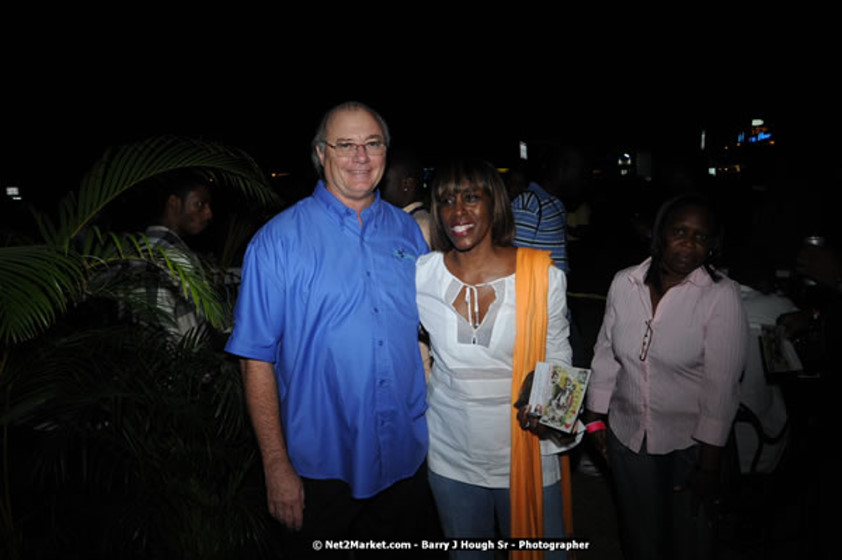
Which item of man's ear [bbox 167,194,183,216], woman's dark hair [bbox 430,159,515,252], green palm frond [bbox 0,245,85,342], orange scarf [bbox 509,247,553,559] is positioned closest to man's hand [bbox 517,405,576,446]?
orange scarf [bbox 509,247,553,559]

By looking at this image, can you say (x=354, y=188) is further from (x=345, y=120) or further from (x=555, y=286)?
(x=555, y=286)

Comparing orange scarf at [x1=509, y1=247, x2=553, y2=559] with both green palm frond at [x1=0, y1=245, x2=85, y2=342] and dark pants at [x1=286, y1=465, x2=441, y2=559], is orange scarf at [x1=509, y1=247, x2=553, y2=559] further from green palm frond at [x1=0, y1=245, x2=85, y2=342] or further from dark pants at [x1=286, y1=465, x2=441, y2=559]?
green palm frond at [x1=0, y1=245, x2=85, y2=342]

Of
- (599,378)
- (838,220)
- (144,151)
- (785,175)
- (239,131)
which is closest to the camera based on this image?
(599,378)

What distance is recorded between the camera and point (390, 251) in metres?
2.48

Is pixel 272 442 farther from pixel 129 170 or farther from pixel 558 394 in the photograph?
pixel 129 170

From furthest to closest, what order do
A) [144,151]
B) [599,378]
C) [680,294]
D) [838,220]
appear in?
[838,220] < [144,151] < [599,378] < [680,294]

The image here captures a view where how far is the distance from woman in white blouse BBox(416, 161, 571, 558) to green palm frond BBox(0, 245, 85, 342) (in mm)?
1586

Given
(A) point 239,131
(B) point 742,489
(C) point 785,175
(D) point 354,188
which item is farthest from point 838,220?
(A) point 239,131

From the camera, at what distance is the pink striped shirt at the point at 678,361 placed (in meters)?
2.33

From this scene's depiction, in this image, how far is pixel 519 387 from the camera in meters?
2.23

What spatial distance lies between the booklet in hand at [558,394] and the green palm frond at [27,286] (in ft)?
6.63

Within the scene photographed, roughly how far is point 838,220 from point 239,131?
58.8ft

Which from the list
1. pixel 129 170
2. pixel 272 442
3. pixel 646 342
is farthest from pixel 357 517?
pixel 129 170

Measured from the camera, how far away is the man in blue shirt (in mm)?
2230
